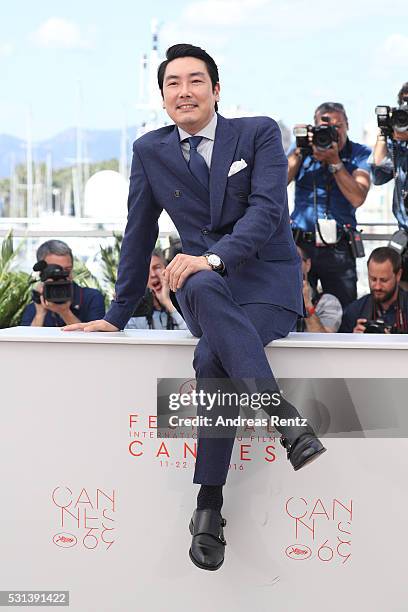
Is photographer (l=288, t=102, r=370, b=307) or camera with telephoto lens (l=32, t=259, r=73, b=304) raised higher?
photographer (l=288, t=102, r=370, b=307)

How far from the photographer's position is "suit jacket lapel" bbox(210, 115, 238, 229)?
330 cm

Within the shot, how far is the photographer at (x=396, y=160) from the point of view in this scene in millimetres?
5211

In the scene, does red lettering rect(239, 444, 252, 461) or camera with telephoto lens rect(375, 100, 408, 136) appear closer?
red lettering rect(239, 444, 252, 461)

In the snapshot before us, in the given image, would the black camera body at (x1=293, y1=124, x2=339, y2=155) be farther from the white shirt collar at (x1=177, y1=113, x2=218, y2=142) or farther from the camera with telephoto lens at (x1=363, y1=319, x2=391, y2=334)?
the white shirt collar at (x1=177, y1=113, x2=218, y2=142)

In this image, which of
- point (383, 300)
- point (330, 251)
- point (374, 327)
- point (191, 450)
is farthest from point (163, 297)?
point (191, 450)

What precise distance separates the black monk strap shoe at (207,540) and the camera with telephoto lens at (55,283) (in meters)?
1.92

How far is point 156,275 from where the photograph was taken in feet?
17.9

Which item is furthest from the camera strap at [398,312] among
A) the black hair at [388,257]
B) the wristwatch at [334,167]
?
the wristwatch at [334,167]

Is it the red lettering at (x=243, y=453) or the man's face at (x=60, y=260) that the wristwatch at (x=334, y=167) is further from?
the red lettering at (x=243, y=453)

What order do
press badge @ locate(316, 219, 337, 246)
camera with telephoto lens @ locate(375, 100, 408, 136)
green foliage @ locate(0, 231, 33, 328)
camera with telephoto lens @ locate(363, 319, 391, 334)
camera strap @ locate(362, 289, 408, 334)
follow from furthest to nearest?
1. green foliage @ locate(0, 231, 33, 328)
2. press badge @ locate(316, 219, 337, 246)
3. camera with telephoto lens @ locate(375, 100, 408, 136)
4. camera strap @ locate(362, 289, 408, 334)
5. camera with telephoto lens @ locate(363, 319, 391, 334)

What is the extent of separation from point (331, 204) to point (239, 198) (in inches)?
91.9

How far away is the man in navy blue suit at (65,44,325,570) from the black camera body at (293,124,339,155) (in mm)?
2017

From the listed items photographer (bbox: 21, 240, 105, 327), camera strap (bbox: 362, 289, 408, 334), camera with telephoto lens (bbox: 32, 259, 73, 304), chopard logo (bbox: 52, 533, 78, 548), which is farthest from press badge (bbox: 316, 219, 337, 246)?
chopard logo (bbox: 52, 533, 78, 548)

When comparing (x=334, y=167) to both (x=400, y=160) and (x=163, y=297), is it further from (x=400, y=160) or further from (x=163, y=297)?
(x=163, y=297)
